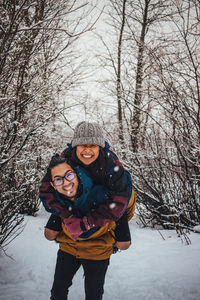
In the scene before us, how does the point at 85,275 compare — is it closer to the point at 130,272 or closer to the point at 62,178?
the point at 62,178

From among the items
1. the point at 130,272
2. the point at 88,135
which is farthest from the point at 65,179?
the point at 130,272

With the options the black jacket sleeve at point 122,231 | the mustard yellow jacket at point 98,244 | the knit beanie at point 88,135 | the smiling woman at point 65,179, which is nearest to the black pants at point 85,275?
the mustard yellow jacket at point 98,244

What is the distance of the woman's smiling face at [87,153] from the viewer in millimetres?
1326

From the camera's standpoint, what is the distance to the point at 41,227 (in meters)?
3.55

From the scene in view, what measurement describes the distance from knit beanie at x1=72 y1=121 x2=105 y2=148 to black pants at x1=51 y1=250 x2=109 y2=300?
2.62ft

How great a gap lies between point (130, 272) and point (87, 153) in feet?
5.37

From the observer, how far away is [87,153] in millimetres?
1356

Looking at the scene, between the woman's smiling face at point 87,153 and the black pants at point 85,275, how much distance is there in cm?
66

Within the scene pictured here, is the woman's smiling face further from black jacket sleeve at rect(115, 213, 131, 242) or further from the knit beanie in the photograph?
black jacket sleeve at rect(115, 213, 131, 242)

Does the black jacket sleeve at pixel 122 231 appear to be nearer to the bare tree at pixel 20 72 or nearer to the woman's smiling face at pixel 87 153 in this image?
the woman's smiling face at pixel 87 153

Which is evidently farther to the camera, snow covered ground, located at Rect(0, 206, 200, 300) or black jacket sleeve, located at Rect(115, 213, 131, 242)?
snow covered ground, located at Rect(0, 206, 200, 300)

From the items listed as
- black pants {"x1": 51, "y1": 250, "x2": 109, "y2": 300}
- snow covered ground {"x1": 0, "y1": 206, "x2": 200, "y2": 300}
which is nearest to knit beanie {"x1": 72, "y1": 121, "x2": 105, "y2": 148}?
black pants {"x1": 51, "y1": 250, "x2": 109, "y2": 300}

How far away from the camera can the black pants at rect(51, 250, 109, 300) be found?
49.1 inches

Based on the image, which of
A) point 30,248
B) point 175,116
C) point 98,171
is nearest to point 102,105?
point 175,116
